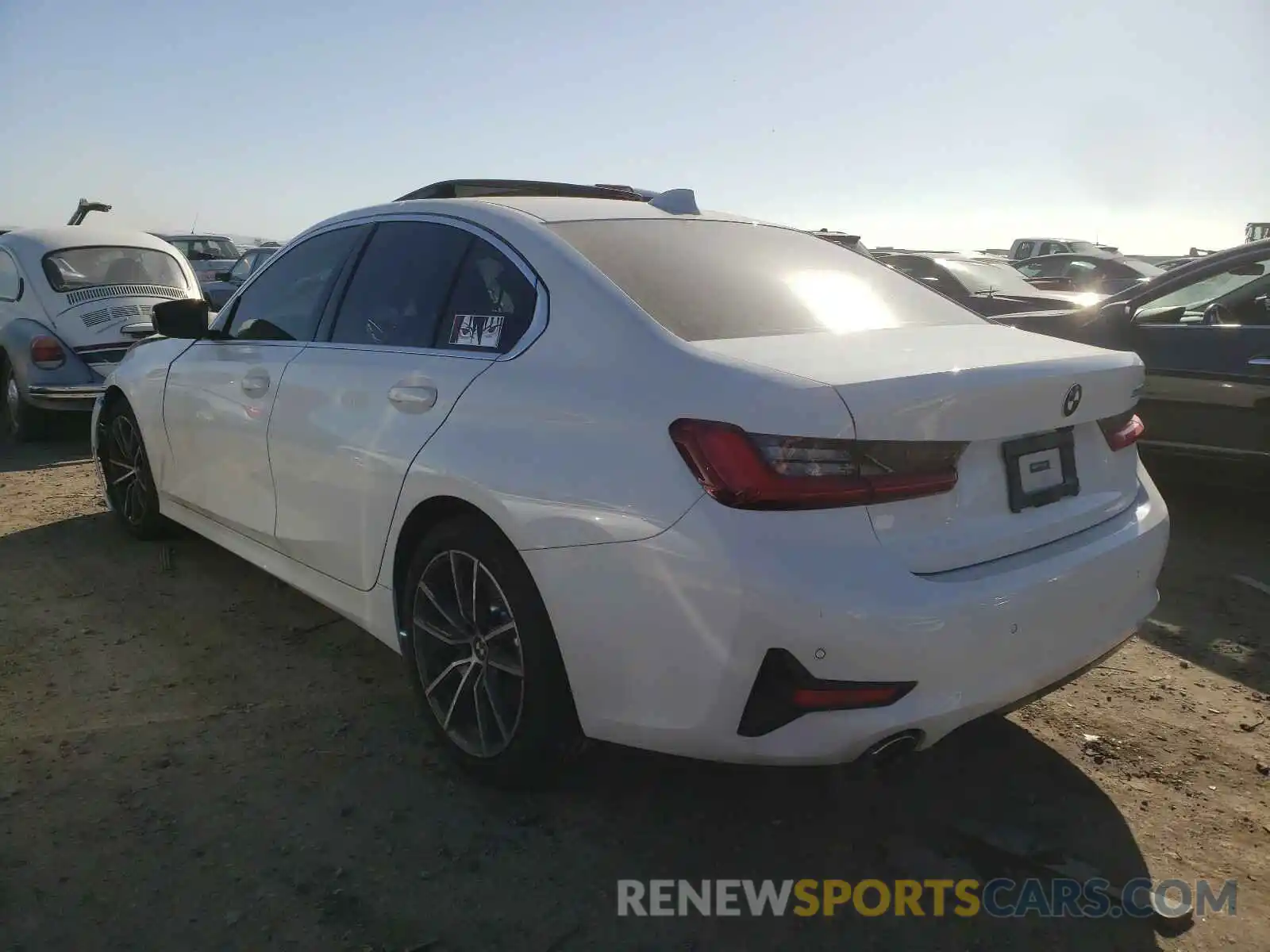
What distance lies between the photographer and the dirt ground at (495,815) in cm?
237

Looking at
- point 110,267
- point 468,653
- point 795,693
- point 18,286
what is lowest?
point 468,653

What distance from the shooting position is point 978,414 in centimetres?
233

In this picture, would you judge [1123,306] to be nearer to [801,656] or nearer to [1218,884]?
[1218,884]

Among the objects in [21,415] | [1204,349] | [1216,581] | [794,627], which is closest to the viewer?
[794,627]

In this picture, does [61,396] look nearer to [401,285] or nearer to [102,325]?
[102,325]

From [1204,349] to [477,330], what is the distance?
4.31 m

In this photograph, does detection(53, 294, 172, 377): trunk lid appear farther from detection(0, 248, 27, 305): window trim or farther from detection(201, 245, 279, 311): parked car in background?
detection(201, 245, 279, 311): parked car in background

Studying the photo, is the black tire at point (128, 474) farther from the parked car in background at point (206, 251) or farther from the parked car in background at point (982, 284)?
the parked car in background at point (206, 251)

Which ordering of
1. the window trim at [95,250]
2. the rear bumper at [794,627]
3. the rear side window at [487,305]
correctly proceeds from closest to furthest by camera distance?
1. the rear bumper at [794,627]
2. the rear side window at [487,305]
3. the window trim at [95,250]

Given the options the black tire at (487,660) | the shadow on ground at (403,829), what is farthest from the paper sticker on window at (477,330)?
the shadow on ground at (403,829)

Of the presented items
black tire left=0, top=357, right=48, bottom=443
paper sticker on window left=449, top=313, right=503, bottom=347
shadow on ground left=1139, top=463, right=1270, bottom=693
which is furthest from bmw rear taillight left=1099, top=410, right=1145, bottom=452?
black tire left=0, top=357, right=48, bottom=443

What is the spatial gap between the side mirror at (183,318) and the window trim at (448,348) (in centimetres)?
76


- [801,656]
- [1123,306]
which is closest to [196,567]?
[801,656]

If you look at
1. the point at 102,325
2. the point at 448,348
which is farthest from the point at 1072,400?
the point at 102,325
